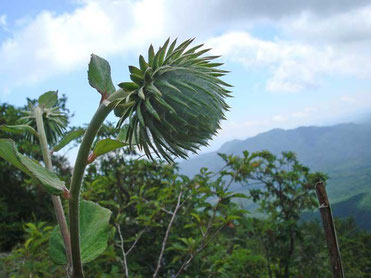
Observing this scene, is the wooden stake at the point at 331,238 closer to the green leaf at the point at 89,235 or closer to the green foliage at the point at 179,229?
the green leaf at the point at 89,235

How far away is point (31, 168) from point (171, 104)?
1.72 feet

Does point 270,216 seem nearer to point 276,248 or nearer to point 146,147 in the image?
point 276,248

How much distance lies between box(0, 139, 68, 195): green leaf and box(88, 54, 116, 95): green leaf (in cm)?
37

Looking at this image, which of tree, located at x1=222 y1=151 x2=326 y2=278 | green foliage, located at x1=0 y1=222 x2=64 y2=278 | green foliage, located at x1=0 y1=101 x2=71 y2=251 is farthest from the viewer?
green foliage, located at x1=0 y1=101 x2=71 y2=251

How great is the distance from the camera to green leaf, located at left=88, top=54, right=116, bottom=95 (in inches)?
52.9

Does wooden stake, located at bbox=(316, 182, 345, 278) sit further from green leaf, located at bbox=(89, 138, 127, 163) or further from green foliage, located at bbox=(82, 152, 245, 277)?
green foliage, located at bbox=(82, 152, 245, 277)

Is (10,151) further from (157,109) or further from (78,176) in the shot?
(157,109)

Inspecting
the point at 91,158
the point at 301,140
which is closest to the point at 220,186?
the point at 91,158

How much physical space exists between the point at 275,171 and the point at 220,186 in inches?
111

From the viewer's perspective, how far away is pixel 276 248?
19.4 feet

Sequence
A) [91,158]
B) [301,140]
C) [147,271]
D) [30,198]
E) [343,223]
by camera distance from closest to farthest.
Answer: [91,158], [147,271], [343,223], [30,198], [301,140]

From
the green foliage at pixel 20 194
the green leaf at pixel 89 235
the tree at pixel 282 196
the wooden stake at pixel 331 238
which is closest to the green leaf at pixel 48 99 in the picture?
the green leaf at pixel 89 235

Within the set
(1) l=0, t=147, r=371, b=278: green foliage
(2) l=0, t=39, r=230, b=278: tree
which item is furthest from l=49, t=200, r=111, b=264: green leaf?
(1) l=0, t=147, r=371, b=278: green foliage

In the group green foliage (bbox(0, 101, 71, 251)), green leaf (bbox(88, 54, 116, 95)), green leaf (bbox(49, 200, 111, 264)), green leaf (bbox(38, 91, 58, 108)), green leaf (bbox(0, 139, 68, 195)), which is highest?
green foliage (bbox(0, 101, 71, 251))
